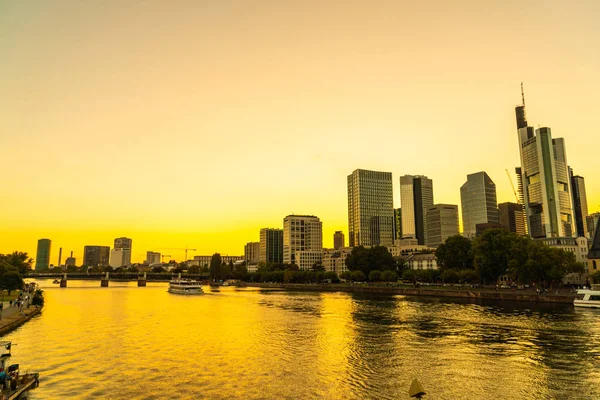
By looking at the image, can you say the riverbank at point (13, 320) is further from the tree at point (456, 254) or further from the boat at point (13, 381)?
the tree at point (456, 254)

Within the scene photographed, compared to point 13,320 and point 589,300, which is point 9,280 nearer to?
point 13,320

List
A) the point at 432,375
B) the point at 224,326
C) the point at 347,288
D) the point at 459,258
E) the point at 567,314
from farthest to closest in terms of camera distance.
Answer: the point at 347,288, the point at 459,258, the point at 567,314, the point at 224,326, the point at 432,375

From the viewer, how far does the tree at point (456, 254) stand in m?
163

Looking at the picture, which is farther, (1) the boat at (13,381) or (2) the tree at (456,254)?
(2) the tree at (456,254)

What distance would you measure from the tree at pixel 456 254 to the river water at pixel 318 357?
8282cm

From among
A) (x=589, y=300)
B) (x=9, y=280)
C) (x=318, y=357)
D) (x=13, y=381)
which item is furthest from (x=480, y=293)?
(x=9, y=280)

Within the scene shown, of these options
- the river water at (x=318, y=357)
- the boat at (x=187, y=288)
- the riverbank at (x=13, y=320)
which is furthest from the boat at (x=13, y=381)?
the boat at (x=187, y=288)

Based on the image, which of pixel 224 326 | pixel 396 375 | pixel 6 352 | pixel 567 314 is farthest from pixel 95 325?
pixel 567 314

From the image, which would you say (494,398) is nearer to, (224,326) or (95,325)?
(224,326)

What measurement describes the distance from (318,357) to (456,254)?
5113 inches

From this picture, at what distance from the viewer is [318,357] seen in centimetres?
4728

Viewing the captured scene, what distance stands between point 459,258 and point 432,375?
5247 inches

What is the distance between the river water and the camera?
34.9 meters

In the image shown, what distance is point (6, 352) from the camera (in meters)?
36.3
